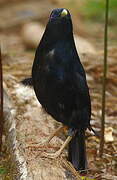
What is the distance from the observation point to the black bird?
3.92m

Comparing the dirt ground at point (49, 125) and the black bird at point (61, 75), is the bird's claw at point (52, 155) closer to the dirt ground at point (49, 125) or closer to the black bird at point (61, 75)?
the dirt ground at point (49, 125)

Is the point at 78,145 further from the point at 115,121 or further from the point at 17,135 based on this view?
the point at 115,121

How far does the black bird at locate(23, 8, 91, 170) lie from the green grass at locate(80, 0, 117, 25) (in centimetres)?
563

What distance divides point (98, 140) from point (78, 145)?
941 millimetres

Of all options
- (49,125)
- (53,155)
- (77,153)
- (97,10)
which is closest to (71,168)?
(53,155)

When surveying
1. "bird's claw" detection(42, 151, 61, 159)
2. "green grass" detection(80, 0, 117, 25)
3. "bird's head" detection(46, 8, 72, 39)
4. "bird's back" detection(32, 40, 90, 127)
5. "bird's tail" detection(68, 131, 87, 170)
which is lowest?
"green grass" detection(80, 0, 117, 25)

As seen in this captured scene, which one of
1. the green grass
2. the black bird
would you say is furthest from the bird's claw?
the green grass

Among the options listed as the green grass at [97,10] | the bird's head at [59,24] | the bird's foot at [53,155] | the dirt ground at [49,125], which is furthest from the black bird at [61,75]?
the green grass at [97,10]

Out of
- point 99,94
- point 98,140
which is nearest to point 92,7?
point 99,94

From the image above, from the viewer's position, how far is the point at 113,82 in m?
6.37

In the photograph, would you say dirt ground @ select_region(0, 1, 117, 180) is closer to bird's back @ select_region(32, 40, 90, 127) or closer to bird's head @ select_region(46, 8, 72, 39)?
bird's back @ select_region(32, 40, 90, 127)

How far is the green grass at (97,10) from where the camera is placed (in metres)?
9.85

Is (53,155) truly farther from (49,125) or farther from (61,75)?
(49,125)

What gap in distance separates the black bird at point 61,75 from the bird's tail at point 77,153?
270 millimetres
